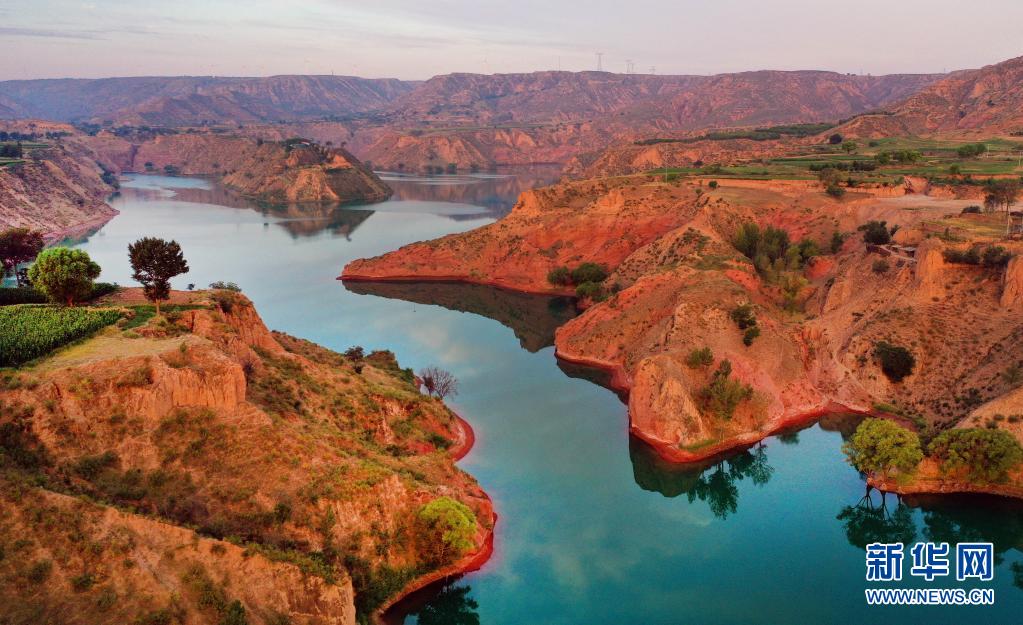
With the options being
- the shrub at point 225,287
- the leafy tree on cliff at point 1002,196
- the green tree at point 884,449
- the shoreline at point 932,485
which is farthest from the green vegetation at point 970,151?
the shrub at point 225,287

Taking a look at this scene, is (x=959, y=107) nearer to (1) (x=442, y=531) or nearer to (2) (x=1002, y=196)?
(2) (x=1002, y=196)

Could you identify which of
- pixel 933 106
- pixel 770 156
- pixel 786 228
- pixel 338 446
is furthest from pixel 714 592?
pixel 933 106

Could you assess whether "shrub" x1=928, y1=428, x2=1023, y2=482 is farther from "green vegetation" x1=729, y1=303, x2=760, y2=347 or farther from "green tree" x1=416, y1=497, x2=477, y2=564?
"green tree" x1=416, y1=497, x2=477, y2=564

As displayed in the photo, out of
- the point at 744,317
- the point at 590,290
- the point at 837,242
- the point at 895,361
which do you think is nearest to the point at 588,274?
the point at 590,290

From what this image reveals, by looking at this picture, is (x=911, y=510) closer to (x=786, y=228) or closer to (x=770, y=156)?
(x=786, y=228)

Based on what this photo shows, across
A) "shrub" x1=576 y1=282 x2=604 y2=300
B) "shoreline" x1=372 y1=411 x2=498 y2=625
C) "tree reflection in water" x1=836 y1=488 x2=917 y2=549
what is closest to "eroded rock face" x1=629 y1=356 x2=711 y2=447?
"tree reflection in water" x1=836 y1=488 x2=917 y2=549

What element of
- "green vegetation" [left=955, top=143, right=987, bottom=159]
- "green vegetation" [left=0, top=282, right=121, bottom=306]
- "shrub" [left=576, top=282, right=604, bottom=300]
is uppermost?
"green vegetation" [left=955, top=143, right=987, bottom=159]
